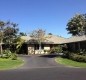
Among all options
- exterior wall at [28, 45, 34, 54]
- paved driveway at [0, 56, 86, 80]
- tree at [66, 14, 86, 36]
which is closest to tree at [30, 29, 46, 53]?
exterior wall at [28, 45, 34, 54]

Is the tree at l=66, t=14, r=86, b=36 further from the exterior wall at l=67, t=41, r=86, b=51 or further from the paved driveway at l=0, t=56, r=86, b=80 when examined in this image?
the paved driveway at l=0, t=56, r=86, b=80

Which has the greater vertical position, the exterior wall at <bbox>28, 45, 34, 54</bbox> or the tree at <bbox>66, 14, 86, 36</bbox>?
the tree at <bbox>66, 14, 86, 36</bbox>

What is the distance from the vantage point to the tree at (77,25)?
4786 centimetres

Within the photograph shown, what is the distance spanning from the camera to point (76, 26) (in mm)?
48625

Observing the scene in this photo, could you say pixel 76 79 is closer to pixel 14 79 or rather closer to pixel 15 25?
pixel 14 79

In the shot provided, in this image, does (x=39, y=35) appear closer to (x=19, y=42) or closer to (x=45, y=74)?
(x=19, y=42)

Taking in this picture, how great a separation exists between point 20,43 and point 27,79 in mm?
45534

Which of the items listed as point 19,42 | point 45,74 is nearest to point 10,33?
point 19,42

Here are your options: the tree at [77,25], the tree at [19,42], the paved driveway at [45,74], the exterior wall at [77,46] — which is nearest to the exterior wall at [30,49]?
the tree at [19,42]

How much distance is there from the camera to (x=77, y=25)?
158ft

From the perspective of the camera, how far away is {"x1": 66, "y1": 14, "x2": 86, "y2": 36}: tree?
157ft

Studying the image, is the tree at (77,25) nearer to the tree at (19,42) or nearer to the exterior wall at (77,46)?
the exterior wall at (77,46)

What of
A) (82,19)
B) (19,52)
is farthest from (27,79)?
(19,52)

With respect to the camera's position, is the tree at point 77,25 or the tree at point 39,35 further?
the tree at point 39,35
